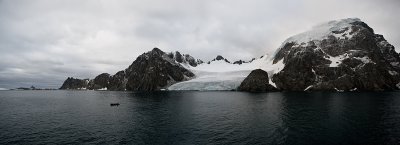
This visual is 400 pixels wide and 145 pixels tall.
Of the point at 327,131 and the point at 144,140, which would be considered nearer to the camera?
the point at 144,140

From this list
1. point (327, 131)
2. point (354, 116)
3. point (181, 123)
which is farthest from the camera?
point (354, 116)

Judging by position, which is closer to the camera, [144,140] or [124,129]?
[144,140]

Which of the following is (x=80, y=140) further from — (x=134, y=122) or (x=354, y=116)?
(x=354, y=116)

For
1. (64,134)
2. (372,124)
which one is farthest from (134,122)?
(372,124)

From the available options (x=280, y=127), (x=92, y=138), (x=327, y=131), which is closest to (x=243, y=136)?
(x=280, y=127)

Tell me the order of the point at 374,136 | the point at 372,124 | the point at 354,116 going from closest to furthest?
the point at 374,136
the point at 372,124
the point at 354,116

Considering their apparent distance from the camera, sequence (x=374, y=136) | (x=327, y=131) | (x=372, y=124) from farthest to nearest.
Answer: (x=372, y=124) → (x=327, y=131) → (x=374, y=136)

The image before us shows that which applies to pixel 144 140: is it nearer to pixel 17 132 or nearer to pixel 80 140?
pixel 80 140

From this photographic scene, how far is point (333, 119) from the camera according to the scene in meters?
74.1

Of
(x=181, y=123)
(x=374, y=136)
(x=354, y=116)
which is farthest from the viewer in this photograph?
(x=354, y=116)

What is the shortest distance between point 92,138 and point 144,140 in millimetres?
10714

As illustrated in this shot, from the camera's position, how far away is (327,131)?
5928 centimetres

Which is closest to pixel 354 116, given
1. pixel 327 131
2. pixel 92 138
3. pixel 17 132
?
pixel 327 131

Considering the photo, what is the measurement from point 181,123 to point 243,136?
69.2 feet
